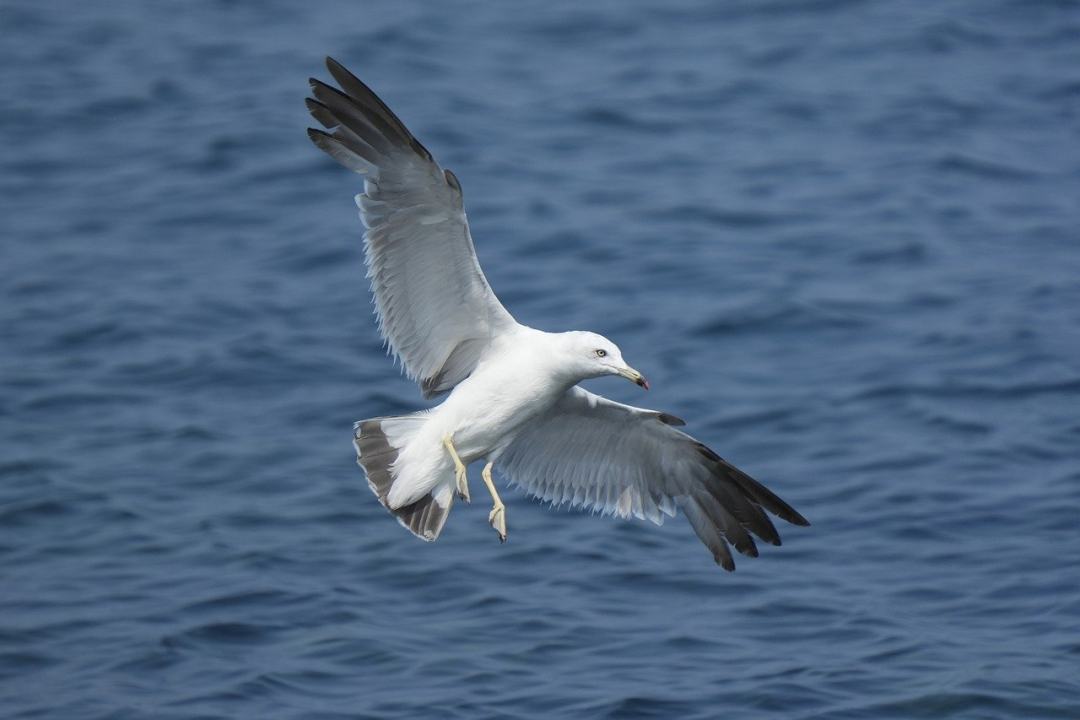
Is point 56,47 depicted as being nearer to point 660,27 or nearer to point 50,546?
point 660,27

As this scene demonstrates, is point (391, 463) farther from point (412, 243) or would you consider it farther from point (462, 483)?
point (412, 243)

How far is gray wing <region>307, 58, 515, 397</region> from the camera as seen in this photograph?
8.11m

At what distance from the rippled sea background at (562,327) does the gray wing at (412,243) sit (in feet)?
6.84

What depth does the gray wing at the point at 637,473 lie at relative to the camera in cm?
905

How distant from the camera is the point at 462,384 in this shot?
343 inches

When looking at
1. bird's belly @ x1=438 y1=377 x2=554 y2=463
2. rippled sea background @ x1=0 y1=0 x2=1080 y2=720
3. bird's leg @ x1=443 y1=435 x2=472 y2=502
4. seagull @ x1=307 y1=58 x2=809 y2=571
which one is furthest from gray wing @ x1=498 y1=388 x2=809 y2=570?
rippled sea background @ x1=0 y1=0 x2=1080 y2=720

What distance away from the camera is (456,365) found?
8.90 m

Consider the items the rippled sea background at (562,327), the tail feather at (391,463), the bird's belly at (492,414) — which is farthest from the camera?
the rippled sea background at (562,327)

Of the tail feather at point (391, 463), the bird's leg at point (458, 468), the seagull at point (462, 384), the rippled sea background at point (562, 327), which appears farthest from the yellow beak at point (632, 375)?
the rippled sea background at point (562, 327)

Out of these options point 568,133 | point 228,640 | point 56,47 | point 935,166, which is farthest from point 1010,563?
point 56,47

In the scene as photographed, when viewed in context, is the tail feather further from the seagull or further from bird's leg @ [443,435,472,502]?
bird's leg @ [443,435,472,502]

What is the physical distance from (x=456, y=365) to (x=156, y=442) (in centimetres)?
445

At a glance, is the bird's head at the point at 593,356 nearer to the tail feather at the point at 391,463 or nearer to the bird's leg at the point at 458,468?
the bird's leg at the point at 458,468

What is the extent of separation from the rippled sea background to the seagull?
46.5 inches
